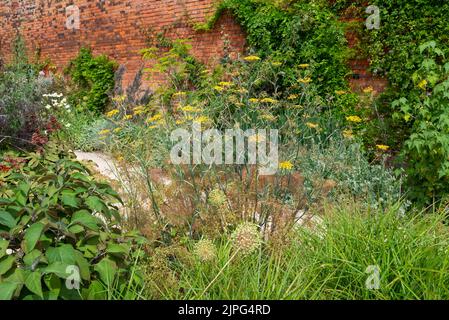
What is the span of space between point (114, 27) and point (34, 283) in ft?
30.2

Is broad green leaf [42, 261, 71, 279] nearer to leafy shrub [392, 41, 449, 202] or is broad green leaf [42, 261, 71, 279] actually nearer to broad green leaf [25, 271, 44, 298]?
broad green leaf [25, 271, 44, 298]

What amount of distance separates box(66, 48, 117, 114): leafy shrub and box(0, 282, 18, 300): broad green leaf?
8433 millimetres

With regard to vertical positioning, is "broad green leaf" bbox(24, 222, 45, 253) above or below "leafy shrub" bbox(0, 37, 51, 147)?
below

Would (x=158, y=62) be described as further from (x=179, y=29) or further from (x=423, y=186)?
(x=423, y=186)

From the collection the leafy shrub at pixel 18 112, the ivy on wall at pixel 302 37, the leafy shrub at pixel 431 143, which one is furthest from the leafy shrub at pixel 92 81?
the leafy shrub at pixel 431 143

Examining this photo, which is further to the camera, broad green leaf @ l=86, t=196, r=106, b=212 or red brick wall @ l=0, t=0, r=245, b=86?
red brick wall @ l=0, t=0, r=245, b=86

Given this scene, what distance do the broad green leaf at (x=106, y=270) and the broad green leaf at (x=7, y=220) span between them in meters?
0.38

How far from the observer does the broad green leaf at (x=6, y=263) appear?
1597mm

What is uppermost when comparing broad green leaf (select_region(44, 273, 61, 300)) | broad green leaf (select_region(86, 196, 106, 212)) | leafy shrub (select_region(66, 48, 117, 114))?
leafy shrub (select_region(66, 48, 117, 114))

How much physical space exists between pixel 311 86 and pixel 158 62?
3883 millimetres

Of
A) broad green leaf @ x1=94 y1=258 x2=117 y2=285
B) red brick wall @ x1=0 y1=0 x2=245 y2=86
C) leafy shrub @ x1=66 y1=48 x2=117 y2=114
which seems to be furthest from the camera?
leafy shrub @ x1=66 y1=48 x2=117 y2=114

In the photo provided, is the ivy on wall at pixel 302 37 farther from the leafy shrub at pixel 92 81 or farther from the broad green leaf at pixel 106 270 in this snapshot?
the broad green leaf at pixel 106 270

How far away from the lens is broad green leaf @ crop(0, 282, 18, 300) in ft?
4.85

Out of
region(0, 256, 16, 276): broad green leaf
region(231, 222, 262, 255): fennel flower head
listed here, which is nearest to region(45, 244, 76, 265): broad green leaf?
region(0, 256, 16, 276): broad green leaf
